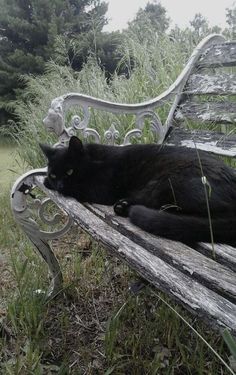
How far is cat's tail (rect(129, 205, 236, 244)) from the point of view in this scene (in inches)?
35.7

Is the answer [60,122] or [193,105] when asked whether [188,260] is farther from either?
[193,105]

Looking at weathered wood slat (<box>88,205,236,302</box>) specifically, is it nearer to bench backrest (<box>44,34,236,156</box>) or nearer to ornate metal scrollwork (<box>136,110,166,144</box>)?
bench backrest (<box>44,34,236,156</box>)

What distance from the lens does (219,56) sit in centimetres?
167

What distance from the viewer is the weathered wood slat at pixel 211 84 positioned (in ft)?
5.17

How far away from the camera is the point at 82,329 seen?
4.56 feet

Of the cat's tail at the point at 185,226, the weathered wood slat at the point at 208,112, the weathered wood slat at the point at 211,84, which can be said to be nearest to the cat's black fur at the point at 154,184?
the cat's tail at the point at 185,226

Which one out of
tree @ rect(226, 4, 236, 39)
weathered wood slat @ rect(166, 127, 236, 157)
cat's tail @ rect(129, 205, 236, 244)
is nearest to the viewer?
cat's tail @ rect(129, 205, 236, 244)

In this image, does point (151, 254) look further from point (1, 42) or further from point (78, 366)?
point (1, 42)

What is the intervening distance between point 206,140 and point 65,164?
61 centimetres

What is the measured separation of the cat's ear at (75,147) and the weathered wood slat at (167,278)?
18.3 inches

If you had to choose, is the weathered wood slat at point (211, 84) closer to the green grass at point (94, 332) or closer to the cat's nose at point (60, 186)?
the cat's nose at point (60, 186)

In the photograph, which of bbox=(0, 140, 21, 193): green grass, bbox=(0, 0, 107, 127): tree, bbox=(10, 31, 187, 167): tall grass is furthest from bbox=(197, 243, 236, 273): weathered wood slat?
bbox=(0, 0, 107, 127): tree

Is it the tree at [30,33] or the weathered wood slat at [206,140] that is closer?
the weathered wood slat at [206,140]

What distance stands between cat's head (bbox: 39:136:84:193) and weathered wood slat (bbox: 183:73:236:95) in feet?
1.95
